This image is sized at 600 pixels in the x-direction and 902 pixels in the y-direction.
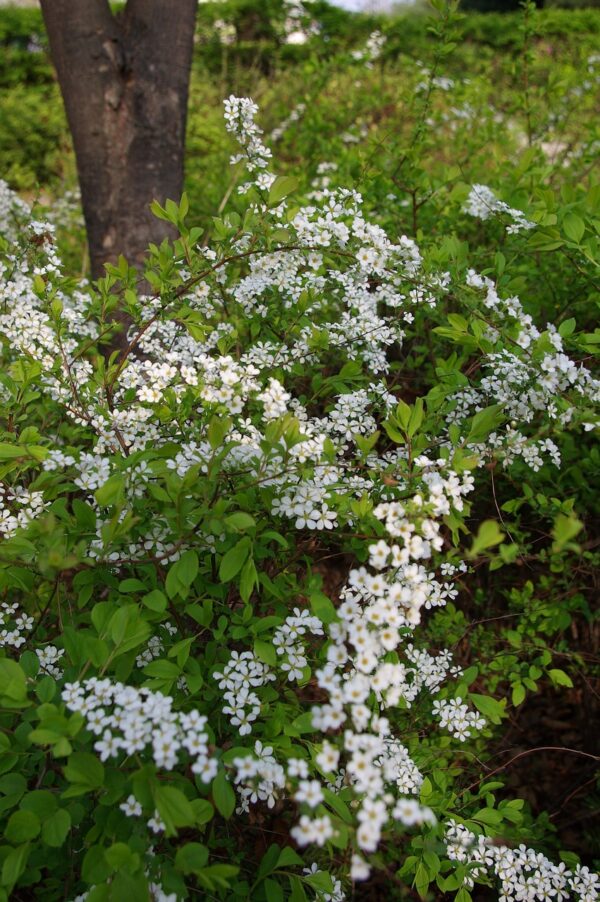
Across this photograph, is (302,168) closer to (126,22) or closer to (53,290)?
(126,22)

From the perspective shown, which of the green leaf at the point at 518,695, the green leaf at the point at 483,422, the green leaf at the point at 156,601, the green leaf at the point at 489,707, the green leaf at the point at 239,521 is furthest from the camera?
the green leaf at the point at 518,695

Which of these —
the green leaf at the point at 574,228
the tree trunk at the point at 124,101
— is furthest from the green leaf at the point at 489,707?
the tree trunk at the point at 124,101

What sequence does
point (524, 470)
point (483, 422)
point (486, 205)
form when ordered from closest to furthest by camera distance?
point (483, 422), point (524, 470), point (486, 205)

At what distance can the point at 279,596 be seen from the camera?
152cm

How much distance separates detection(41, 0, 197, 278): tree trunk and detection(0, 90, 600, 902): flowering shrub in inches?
37.6

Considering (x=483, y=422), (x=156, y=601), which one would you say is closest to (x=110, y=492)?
(x=156, y=601)

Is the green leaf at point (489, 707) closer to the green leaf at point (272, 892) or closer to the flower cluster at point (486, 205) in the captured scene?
the green leaf at point (272, 892)

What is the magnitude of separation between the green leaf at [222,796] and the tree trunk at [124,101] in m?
2.49

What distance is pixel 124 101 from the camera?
3201 millimetres

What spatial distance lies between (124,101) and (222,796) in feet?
10.1

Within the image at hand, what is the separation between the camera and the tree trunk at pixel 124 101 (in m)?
3.14

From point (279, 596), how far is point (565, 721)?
1.85 m

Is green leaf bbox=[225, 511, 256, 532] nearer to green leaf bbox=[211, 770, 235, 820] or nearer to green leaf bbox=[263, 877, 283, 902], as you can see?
green leaf bbox=[211, 770, 235, 820]

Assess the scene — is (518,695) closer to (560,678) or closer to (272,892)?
(560,678)
